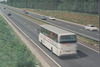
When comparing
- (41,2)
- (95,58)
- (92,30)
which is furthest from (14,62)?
A: (41,2)

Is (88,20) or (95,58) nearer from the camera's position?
(95,58)

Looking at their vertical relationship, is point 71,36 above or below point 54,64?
above

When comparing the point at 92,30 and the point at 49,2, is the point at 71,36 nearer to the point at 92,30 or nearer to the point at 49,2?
the point at 92,30

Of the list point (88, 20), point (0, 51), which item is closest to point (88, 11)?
point (88, 20)

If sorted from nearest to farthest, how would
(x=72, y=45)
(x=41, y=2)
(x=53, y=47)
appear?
(x=72, y=45), (x=53, y=47), (x=41, y=2)

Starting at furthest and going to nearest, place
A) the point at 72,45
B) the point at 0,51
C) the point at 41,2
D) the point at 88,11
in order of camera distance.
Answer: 1. the point at 41,2
2. the point at 88,11
3. the point at 72,45
4. the point at 0,51

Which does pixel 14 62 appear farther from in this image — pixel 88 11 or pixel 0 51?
pixel 88 11

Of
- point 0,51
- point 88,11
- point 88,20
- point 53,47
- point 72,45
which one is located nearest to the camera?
point 0,51

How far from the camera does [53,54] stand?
24047 mm

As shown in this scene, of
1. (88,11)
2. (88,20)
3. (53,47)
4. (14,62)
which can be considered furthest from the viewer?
(88,11)

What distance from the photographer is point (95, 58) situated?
21.8 meters

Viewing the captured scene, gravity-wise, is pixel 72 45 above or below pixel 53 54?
above

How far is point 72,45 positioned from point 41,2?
122 m

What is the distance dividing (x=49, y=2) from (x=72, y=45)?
11067 centimetres
